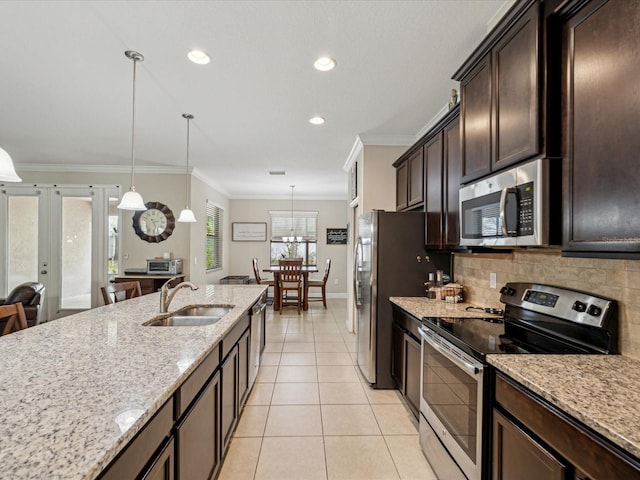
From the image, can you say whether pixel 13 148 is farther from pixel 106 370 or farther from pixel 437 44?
pixel 437 44

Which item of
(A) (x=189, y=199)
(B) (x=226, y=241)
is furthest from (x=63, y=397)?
(B) (x=226, y=241)

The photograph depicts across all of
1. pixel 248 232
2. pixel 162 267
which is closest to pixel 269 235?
pixel 248 232

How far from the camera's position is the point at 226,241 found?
795 centimetres

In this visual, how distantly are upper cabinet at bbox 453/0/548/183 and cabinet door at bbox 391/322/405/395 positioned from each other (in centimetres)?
143

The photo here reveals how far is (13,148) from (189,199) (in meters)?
2.36

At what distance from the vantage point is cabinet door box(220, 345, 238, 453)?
5.90 feet

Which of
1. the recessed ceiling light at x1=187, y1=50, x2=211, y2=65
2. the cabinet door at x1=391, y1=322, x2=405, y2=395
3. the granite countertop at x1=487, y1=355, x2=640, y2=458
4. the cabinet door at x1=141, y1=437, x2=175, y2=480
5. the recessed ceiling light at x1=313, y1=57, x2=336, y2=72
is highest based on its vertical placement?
the recessed ceiling light at x1=313, y1=57, x2=336, y2=72

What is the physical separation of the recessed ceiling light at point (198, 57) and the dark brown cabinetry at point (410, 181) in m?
1.95

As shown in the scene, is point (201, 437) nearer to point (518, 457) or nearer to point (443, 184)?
point (518, 457)

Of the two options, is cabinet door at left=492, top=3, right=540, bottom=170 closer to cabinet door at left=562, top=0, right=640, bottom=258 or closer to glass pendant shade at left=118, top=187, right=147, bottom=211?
cabinet door at left=562, top=0, right=640, bottom=258

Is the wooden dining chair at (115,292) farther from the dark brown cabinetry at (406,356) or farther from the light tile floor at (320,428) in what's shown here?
the dark brown cabinetry at (406,356)

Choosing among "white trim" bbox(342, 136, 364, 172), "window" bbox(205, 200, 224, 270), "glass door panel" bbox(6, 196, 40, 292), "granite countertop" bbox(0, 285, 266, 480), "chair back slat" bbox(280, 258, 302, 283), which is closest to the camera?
"granite countertop" bbox(0, 285, 266, 480)

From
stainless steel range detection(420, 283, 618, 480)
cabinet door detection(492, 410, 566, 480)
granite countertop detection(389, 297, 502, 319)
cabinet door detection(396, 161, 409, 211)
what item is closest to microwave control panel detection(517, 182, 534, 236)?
stainless steel range detection(420, 283, 618, 480)

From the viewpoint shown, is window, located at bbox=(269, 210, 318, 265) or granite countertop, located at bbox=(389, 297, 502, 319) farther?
window, located at bbox=(269, 210, 318, 265)
